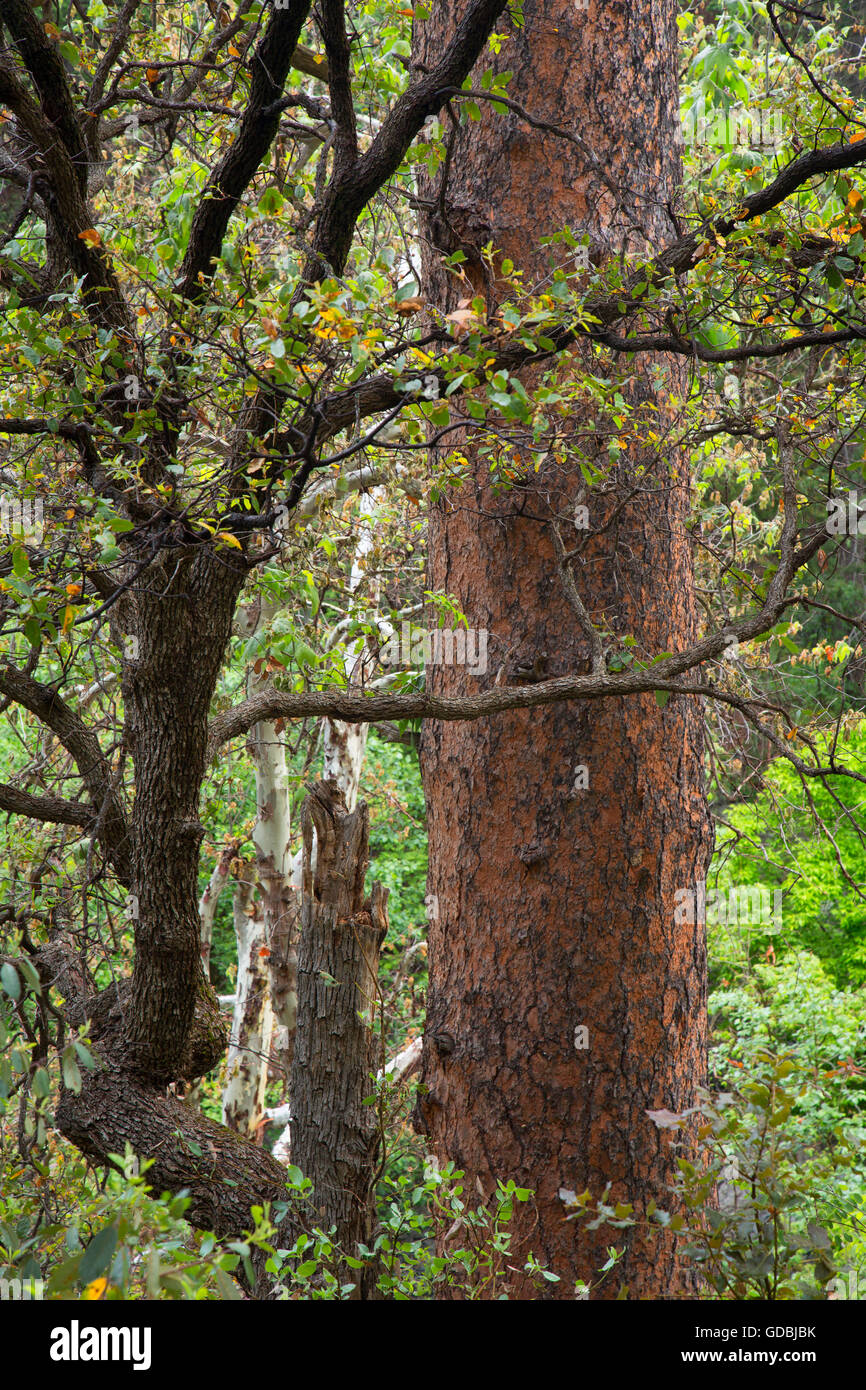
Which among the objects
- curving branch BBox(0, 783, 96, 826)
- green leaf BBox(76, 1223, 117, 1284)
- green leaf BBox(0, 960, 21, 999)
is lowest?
green leaf BBox(76, 1223, 117, 1284)

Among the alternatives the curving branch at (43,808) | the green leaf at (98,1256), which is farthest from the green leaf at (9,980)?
the curving branch at (43,808)

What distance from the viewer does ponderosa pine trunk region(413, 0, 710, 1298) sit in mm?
3324

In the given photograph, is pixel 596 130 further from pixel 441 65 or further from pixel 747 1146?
pixel 747 1146

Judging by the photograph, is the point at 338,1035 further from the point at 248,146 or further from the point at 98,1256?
the point at 248,146

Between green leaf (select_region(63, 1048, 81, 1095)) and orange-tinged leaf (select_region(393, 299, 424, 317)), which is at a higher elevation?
orange-tinged leaf (select_region(393, 299, 424, 317))

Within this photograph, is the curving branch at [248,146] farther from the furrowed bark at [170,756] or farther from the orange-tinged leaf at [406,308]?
the furrowed bark at [170,756]

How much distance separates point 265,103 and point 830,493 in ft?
6.37

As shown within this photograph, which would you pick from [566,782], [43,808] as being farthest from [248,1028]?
[566,782]

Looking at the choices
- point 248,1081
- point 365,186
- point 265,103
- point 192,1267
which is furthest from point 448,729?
point 248,1081

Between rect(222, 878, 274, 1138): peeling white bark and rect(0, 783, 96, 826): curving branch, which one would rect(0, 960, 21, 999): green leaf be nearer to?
rect(0, 783, 96, 826): curving branch

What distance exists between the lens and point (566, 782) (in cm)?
346

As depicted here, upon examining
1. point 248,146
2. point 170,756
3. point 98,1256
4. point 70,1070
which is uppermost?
point 248,146

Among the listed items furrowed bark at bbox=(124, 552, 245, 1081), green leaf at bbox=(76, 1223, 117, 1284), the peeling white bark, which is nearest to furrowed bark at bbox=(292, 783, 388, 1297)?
furrowed bark at bbox=(124, 552, 245, 1081)

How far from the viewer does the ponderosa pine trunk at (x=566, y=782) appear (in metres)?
3.32
